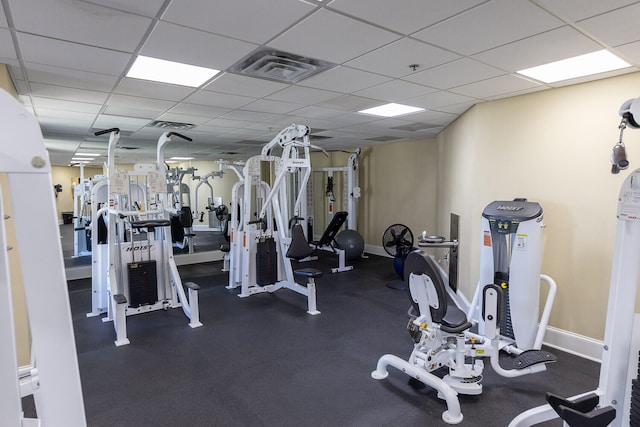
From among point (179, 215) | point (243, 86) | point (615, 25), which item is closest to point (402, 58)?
point (615, 25)

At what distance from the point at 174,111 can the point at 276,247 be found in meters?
2.12

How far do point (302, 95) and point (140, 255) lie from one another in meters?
2.51

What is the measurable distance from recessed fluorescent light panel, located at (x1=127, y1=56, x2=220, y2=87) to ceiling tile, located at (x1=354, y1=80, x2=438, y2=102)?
141 centimetres

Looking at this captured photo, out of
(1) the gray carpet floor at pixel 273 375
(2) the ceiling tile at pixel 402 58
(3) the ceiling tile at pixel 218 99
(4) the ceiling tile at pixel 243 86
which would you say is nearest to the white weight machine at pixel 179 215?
(1) the gray carpet floor at pixel 273 375

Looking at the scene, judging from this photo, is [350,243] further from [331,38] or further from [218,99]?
[331,38]

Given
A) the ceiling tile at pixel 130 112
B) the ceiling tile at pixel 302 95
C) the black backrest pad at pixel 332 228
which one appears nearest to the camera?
the ceiling tile at pixel 302 95

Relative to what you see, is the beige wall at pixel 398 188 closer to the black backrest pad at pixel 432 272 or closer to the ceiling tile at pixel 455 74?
the ceiling tile at pixel 455 74

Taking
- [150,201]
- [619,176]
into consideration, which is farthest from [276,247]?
[619,176]

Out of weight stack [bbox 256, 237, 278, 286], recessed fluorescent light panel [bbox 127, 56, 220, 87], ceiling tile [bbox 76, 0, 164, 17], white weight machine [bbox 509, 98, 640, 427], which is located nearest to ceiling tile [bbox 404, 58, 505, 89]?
white weight machine [bbox 509, 98, 640, 427]

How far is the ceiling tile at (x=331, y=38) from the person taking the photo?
6.31 ft

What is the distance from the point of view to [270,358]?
10.1ft

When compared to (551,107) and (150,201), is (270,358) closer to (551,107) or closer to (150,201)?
(150,201)

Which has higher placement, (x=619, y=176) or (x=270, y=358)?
(x=619, y=176)

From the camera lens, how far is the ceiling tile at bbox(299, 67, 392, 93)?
2785 mm
